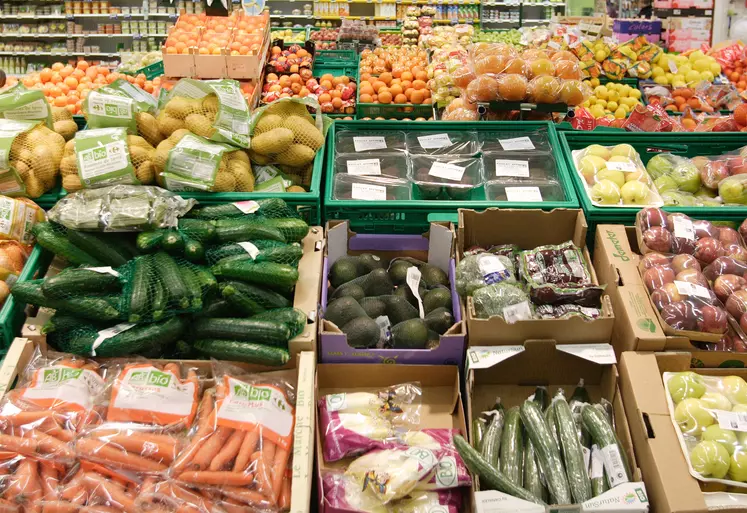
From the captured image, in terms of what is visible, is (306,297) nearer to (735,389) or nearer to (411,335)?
(411,335)

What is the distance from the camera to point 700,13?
746 centimetres

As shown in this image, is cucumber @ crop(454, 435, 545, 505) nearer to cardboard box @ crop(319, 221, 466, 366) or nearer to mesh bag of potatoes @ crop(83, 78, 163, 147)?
cardboard box @ crop(319, 221, 466, 366)

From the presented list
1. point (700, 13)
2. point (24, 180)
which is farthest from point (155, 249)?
point (700, 13)

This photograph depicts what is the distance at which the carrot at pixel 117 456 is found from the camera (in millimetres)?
Answer: 1802

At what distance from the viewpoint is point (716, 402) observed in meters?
2.00

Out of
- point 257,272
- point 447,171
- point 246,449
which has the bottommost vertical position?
point 246,449

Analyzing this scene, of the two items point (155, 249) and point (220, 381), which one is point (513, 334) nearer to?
point (220, 381)

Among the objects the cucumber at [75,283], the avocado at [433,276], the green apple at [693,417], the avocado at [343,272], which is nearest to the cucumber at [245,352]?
the cucumber at [75,283]

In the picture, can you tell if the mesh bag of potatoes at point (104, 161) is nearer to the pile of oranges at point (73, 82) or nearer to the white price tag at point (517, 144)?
the white price tag at point (517, 144)

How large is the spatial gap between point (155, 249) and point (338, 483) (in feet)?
3.55

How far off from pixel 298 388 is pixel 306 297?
453 mm

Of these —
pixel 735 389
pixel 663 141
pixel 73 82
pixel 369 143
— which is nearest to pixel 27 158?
pixel 369 143

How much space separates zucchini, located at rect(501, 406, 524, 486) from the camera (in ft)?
6.52

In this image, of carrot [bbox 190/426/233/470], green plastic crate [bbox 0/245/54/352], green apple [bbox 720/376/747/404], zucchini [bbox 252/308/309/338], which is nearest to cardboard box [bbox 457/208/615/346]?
green apple [bbox 720/376/747/404]
